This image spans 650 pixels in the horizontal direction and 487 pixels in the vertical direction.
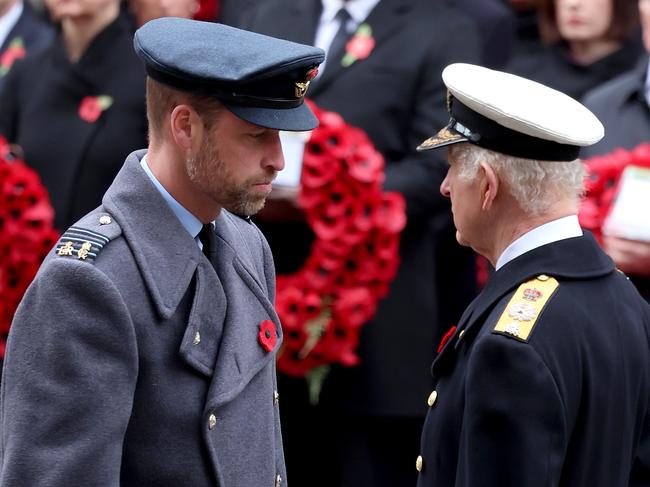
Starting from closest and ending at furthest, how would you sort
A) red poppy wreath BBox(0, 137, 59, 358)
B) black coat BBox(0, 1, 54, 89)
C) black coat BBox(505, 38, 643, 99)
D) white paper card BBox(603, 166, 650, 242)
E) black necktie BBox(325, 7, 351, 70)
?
white paper card BBox(603, 166, 650, 242), red poppy wreath BBox(0, 137, 59, 358), black necktie BBox(325, 7, 351, 70), black coat BBox(505, 38, 643, 99), black coat BBox(0, 1, 54, 89)

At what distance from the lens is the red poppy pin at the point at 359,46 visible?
17.0ft

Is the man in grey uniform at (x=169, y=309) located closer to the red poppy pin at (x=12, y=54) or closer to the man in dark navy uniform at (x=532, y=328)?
the man in dark navy uniform at (x=532, y=328)

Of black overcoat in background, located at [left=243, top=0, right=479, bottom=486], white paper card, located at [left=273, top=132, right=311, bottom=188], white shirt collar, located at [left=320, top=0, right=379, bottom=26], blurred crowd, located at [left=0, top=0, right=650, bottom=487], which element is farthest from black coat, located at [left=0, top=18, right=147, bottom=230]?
white paper card, located at [left=273, top=132, right=311, bottom=188]

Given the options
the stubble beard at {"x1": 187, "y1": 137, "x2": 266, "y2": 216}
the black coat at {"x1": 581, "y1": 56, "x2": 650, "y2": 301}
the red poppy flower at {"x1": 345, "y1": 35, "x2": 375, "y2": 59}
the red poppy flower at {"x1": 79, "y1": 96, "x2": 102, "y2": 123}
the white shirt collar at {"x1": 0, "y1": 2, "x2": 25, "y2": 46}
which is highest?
the stubble beard at {"x1": 187, "y1": 137, "x2": 266, "y2": 216}

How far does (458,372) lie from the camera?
10.1 feet

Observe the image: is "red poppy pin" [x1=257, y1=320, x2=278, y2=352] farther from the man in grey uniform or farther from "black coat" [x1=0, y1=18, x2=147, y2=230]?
"black coat" [x1=0, y1=18, x2=147, y2=230]

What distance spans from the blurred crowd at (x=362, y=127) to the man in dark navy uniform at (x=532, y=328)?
1.62 meters

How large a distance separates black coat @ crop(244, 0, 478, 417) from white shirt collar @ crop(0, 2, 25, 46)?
2750 millimetres

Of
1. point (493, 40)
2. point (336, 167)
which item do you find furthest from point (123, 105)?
point (493, 40)

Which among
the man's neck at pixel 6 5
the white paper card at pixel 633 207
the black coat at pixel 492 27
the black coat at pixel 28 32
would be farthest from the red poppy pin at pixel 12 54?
the white paper card at pixel 633 207

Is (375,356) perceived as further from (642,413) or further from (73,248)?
(73,248)

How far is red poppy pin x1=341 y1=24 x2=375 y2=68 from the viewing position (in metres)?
5.19

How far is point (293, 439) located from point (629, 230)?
60.3 inches

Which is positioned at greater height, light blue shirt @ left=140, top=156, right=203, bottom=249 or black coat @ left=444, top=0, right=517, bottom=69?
light blue shirt @ left=140, top=156, right=203, bottom=249
